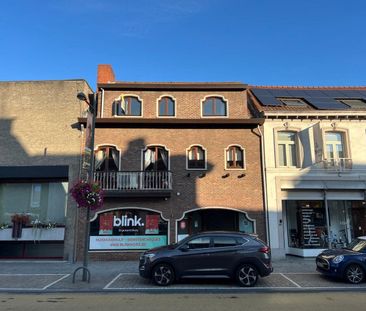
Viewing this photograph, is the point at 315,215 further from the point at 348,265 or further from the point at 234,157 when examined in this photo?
the point at 348,265

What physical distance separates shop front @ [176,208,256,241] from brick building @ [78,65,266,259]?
5cm

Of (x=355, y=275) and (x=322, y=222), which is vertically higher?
(x=322, y=222)

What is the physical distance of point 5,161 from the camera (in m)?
17.2

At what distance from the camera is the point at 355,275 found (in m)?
10.6

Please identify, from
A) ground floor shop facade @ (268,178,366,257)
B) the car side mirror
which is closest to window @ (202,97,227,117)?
ground floor shop facade @ (268,178,366,257)

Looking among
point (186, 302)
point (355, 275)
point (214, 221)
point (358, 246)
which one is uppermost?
point (214, 221)

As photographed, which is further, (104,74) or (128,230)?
(104,74)

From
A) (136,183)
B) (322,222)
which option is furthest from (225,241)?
(322,222)

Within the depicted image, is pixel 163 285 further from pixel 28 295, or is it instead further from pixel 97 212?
pixel 97 212

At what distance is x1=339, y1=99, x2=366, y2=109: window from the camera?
62.0 feet

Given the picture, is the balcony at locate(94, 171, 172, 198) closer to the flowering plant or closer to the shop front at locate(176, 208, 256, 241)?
the shop front at locate(176, 208, 256, 241)

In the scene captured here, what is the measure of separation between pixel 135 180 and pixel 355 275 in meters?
9.90

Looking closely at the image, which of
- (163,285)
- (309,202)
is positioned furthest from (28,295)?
(309,202)

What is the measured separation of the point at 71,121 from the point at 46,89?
7.70ft
